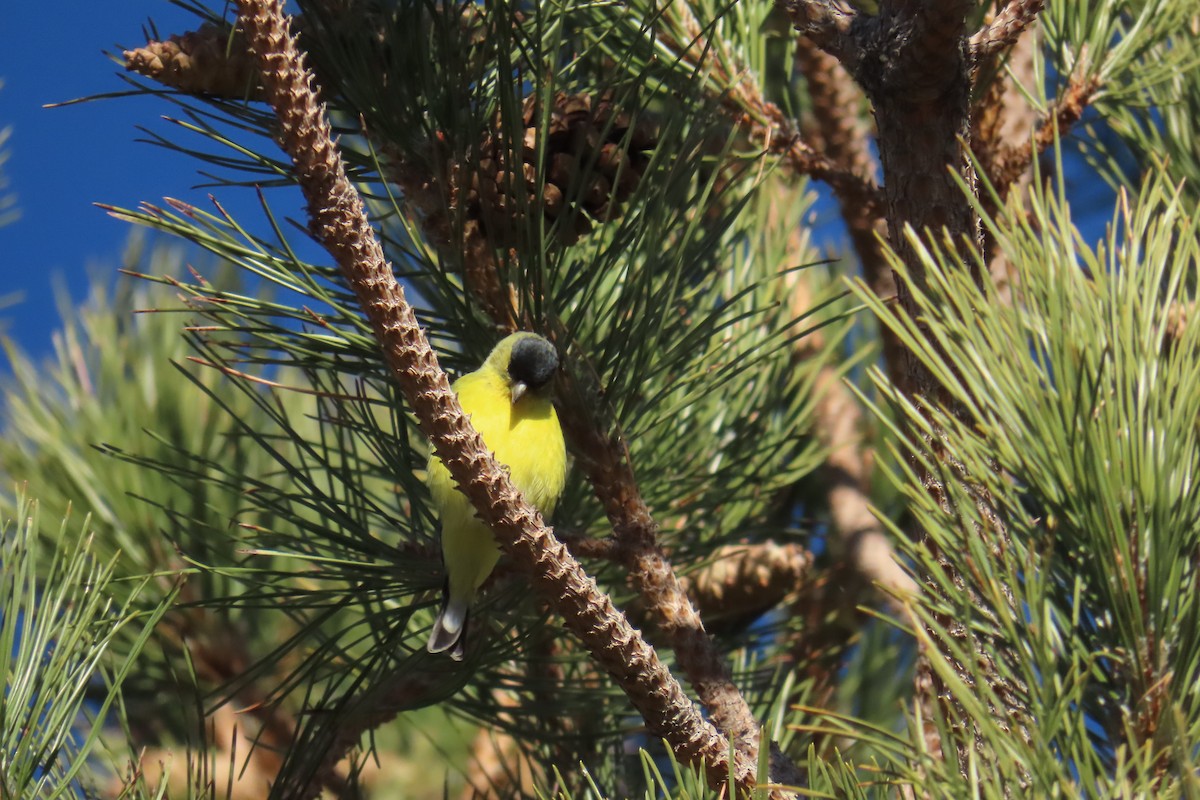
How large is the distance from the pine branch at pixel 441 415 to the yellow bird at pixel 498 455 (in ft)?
0.90

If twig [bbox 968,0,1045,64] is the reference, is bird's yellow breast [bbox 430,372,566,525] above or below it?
below

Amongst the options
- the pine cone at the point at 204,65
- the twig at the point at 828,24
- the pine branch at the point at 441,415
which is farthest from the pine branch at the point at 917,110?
the pine cone at the point at 204,65

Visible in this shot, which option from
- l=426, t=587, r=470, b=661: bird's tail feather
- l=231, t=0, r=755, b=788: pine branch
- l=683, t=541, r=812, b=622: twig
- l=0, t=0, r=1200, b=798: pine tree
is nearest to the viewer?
l=0, t=0, r=1200, b=798: pine tree

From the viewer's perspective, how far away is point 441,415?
102cm

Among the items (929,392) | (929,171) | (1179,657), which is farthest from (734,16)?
(1179,657)

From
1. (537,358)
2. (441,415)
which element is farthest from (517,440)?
(441,415)

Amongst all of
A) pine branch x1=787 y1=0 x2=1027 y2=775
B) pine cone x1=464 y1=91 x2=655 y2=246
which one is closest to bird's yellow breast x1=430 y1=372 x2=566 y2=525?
pine cone x1=464 y1=91 x2=655 y2=246

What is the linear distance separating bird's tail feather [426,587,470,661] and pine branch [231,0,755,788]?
428mm

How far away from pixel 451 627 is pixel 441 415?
1.85 feet

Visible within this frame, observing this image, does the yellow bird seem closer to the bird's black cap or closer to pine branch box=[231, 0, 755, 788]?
the bird's black cap

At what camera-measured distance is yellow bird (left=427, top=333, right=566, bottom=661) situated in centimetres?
138

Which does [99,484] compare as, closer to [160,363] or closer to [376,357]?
[160,363]

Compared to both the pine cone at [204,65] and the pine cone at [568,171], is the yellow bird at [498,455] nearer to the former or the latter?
the pine cone at [568,171]

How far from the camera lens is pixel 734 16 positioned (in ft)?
5.67
